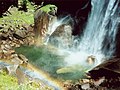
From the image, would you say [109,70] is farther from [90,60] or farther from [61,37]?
[61,37]

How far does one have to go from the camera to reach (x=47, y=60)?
1762cm

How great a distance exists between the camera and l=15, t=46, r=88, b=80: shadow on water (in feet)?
52.2

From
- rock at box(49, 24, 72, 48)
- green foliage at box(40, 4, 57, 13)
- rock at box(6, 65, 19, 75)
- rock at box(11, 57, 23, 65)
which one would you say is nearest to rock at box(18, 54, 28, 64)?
rock at box(11, 57, 23, 65)

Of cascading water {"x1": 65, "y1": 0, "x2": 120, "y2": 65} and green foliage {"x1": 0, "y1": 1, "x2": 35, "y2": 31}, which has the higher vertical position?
green foliage {"x1": 0, "y1": 1, "x2": 35, "y2": 31}

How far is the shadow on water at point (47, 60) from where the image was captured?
15911 mm

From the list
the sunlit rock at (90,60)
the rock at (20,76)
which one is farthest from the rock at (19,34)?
the rock at (20,76)

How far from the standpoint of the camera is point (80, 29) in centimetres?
2122

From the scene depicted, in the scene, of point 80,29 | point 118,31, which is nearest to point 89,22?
point 80,29

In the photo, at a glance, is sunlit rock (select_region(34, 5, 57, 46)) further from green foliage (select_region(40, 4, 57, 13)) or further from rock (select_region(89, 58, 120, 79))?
rock (select_region(89, 58, 120, 79))

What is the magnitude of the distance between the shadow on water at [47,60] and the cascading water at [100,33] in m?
0.94

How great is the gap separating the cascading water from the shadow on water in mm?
941

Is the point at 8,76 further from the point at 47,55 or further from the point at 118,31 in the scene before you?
the point at 118,31

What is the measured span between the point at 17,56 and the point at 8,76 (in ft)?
11.3

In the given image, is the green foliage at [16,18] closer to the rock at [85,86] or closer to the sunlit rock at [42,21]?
the sunlit rock at [42,21]
